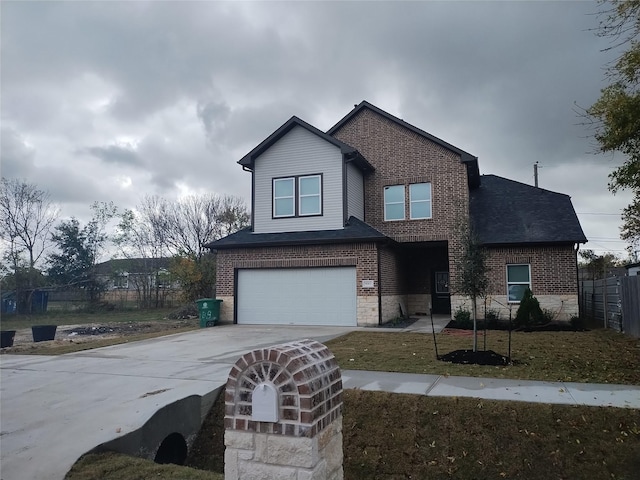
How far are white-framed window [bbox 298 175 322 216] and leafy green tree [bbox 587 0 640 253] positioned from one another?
10.1 meters

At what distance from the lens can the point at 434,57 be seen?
498 inches

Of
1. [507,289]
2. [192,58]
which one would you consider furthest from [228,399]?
[507,289]

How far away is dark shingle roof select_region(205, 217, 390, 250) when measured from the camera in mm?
16000

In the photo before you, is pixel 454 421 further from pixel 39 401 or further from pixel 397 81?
pixel 397 81

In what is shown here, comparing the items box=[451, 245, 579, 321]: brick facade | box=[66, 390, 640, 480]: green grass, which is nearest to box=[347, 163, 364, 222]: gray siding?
box=[451, 245, 579, 321]: brick facade

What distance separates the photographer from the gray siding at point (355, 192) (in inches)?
685

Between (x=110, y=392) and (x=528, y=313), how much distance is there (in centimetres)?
1322

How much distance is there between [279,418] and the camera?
9.20ft

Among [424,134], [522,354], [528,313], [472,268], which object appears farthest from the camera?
[424,134]

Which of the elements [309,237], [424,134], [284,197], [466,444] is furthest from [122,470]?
[424,134]

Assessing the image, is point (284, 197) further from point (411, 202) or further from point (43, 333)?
point (43, 333)

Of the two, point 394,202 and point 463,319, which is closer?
point 463,319

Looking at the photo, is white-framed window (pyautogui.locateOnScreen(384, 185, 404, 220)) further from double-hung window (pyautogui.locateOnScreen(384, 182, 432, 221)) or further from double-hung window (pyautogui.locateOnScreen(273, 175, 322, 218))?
double-hung window (pyautogui.locateOnScreen(273, 175, 322, 218))

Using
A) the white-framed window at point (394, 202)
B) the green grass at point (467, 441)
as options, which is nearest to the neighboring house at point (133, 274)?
the white-framed window at point (394, 202)
